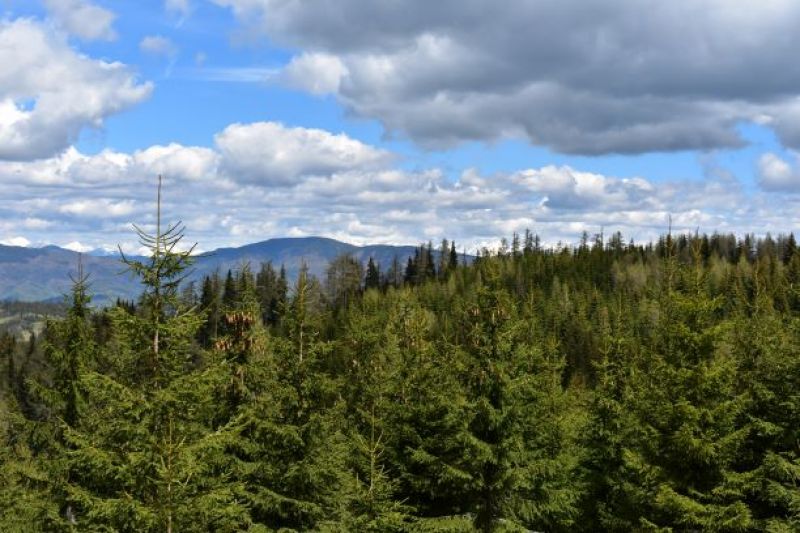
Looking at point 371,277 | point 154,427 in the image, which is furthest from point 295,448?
point 371,277

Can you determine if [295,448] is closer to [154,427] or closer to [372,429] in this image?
[372,429]

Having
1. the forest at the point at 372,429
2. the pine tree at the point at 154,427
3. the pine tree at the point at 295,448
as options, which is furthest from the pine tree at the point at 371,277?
the pine tree at the point at 154,427

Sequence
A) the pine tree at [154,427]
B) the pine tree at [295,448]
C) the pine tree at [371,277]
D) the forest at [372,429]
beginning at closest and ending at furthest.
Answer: the pine tree at [154,427] → the forest at [372,429] → the pine tree at [295,448] → the pine tree at [371,277]

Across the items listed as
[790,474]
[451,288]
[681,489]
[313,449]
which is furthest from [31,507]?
[451,288]

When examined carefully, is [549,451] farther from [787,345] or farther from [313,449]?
[313,449]

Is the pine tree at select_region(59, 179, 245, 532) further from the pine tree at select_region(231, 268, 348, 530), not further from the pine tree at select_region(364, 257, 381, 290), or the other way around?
the pine tree at select_region(364, 257, 381, 290)

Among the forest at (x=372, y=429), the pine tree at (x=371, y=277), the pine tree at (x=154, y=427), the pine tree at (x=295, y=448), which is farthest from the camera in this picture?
the pine tree at (x=371, y=277)

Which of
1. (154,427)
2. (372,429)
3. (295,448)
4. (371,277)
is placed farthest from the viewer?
(371,277)

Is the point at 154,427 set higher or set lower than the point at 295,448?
higher

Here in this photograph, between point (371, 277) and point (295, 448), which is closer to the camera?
point (295, 448)

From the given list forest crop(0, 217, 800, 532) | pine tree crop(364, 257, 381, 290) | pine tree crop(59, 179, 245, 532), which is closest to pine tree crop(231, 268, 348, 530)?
forest crop(0, 217, 800, 532)

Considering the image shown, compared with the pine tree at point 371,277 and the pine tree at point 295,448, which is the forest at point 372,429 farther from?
the pine tree at point 371,277

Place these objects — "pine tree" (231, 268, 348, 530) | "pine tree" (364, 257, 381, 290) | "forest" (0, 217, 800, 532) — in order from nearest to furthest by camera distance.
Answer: "forest" (0, 217, 800, 532) < "pine tree" (231, 268, 348, 530) < "pine tree" (364, 257, 381, 290)

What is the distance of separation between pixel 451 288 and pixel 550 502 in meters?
133
